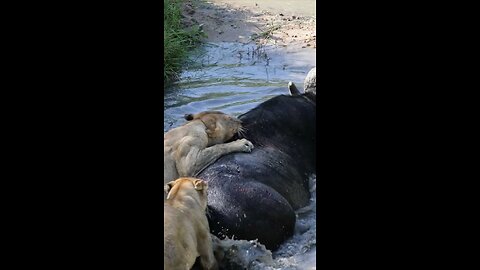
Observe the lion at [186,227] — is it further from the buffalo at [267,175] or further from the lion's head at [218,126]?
the lion's head at [218,126]

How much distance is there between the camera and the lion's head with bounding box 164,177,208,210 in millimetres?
3662

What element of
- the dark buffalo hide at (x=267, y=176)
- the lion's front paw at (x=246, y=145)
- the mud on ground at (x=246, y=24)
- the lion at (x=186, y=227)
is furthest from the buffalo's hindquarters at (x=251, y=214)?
the mud on ground at (x=246, y=24)

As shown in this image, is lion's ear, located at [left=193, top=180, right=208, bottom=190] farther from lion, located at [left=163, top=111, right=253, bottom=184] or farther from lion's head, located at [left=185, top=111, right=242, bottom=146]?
lion's head, located at [left=185, top=111, right=242, bottom=146]

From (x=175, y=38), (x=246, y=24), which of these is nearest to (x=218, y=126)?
(x=175, y=38)

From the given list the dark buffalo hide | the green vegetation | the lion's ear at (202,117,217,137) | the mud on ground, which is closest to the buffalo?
the dark buffalo hide

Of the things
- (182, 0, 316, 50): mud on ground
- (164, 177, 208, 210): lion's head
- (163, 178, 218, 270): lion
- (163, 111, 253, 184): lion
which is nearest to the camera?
(163, 178, 218, 270): lion

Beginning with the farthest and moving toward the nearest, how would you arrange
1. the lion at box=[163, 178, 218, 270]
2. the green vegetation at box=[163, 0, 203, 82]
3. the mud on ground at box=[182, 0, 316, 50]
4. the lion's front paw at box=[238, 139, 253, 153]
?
the mud on ground at box=[182, 0, 316, 50] → the green vegetation at box=[163, 0, 203, 82] → the lion's front paw at box=[238, 139, 253, 153] → the lion at box=[163, 178, 218, 270]

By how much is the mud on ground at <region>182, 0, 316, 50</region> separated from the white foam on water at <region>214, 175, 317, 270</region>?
4.62 meters

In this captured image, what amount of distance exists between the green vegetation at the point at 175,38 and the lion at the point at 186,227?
162 inches

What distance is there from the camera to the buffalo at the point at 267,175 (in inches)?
160

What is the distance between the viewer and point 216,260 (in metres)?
3.81
